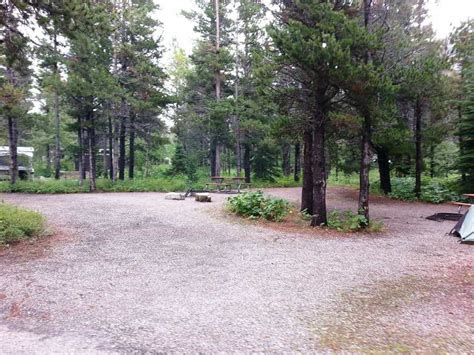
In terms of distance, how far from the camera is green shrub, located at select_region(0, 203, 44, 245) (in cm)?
668

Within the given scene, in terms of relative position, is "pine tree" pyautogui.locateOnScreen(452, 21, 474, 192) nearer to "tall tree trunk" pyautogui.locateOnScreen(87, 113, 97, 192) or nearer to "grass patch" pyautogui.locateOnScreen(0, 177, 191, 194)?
"grass patch" pyautogui.locateOnScreen(0, 177, 191, 194)

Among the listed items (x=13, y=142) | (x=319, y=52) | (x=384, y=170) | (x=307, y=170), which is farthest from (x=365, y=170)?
(x=13, y=142)

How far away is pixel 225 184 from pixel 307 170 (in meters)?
7.69

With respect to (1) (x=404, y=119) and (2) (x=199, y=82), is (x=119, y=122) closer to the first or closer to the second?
(2) (x=199, y=82)

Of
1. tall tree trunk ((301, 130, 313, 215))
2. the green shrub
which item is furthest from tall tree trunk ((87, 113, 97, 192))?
tall tree trunk ((301, 130, 313, 215))

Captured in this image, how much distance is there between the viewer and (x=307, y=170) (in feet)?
34.9

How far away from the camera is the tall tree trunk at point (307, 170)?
10469 millimetres

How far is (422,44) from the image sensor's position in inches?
366

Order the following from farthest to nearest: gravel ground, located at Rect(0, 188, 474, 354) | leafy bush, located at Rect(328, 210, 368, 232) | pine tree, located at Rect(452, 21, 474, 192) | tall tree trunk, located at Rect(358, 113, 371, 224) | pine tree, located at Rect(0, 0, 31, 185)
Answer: pine tree, located at Rect(452, 21, 474, 192)
tall tree trunk, located at Rect(358, 113, 371, 224)
leafy bush, located at Rect(328, 210, 368, 232)
pine tree, located at Rect(0, 0, 31, 185)
gravel ground, located at Rect(0, 188, 474, 354)

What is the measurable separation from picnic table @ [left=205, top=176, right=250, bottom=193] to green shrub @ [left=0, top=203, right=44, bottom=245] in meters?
10.5

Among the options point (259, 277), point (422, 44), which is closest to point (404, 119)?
point (422, 44)

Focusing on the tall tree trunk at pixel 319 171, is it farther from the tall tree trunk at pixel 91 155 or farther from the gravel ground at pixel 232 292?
the tall tree trunk at pixel 91 155

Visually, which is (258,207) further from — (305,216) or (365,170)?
(365,170)

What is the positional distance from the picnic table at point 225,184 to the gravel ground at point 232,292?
9.32 m
